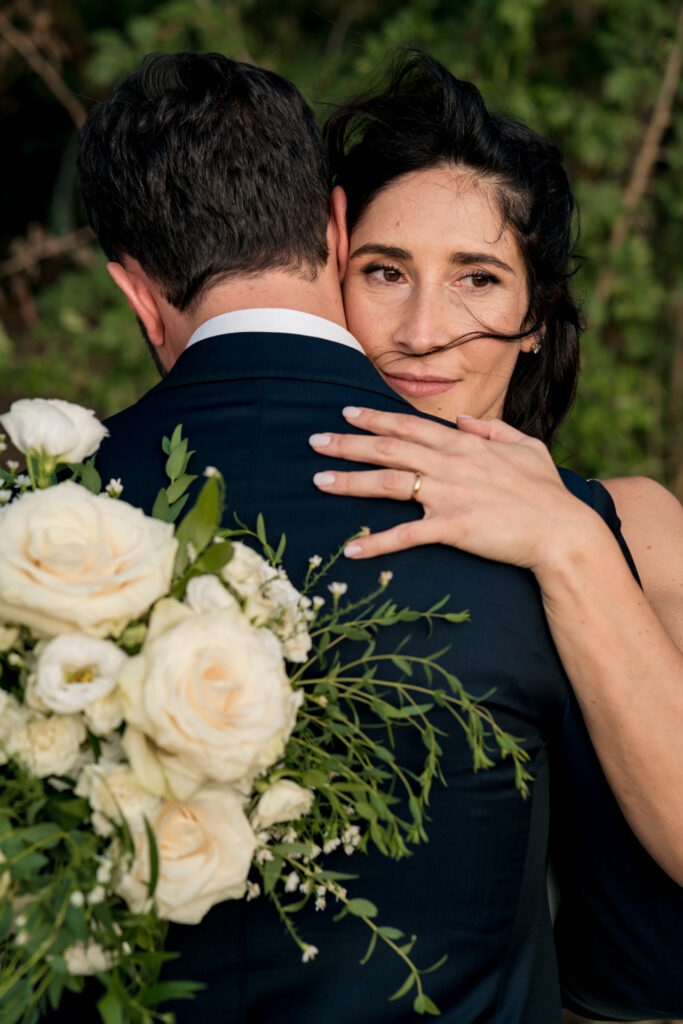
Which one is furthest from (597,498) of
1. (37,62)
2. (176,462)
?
(37,62)

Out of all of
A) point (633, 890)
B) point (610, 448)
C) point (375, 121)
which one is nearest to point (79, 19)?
point (610, 448)

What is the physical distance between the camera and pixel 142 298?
6.81ft

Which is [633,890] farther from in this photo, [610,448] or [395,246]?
[610,448]

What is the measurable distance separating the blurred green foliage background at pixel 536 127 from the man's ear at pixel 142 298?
3.90 meters

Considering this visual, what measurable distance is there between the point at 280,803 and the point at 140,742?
0.22 m

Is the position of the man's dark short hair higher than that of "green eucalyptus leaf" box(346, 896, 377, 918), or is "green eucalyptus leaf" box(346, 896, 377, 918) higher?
the man's dark short hair

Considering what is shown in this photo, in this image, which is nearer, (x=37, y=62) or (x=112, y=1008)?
(x=112, y=1008)

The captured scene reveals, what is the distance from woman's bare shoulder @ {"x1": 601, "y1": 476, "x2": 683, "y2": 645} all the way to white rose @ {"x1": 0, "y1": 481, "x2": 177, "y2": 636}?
1.36 m

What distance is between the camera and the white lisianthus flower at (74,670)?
1.15 m

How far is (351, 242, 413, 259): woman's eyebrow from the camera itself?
8.70 ft

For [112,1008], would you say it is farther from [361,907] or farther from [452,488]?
[452,488]

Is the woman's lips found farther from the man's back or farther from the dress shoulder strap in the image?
the man's back

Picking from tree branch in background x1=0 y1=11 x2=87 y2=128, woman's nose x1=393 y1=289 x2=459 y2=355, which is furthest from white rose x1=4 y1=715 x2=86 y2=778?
tree branch in background x1=0 y1=11 x2=87 y2=128

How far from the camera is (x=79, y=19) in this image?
7.32 meters
